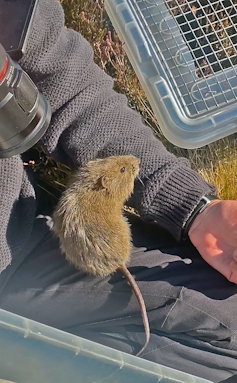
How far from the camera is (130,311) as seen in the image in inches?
57.1

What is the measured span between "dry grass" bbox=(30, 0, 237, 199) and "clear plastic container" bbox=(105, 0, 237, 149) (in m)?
0.30

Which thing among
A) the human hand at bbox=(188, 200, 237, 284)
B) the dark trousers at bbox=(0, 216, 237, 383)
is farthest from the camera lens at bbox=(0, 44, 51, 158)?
the human hand at bbox=(188, 200, 237, 284)

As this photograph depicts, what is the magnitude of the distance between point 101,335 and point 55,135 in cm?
74

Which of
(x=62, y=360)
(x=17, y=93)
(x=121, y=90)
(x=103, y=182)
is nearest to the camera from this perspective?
(x=17, y=93)

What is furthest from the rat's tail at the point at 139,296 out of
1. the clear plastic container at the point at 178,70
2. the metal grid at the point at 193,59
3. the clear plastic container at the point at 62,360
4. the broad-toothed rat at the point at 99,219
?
the metal grid at the point at 193,59

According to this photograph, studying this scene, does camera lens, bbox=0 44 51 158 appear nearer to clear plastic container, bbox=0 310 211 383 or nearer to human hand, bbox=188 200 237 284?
clear plastic container, bbox=0 310 211 383

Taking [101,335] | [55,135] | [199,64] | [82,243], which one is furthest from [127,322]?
[199,64]

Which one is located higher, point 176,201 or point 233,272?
point 176,201

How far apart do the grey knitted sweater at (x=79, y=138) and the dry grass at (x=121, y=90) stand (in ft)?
1.85

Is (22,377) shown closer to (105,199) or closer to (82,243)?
(82,243)

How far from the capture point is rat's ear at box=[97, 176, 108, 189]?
149cm

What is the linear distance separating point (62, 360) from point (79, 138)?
0.75 metres

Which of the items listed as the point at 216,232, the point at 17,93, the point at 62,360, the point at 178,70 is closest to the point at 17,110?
the point at 17,93

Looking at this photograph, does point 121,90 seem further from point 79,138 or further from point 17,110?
point 17,110
